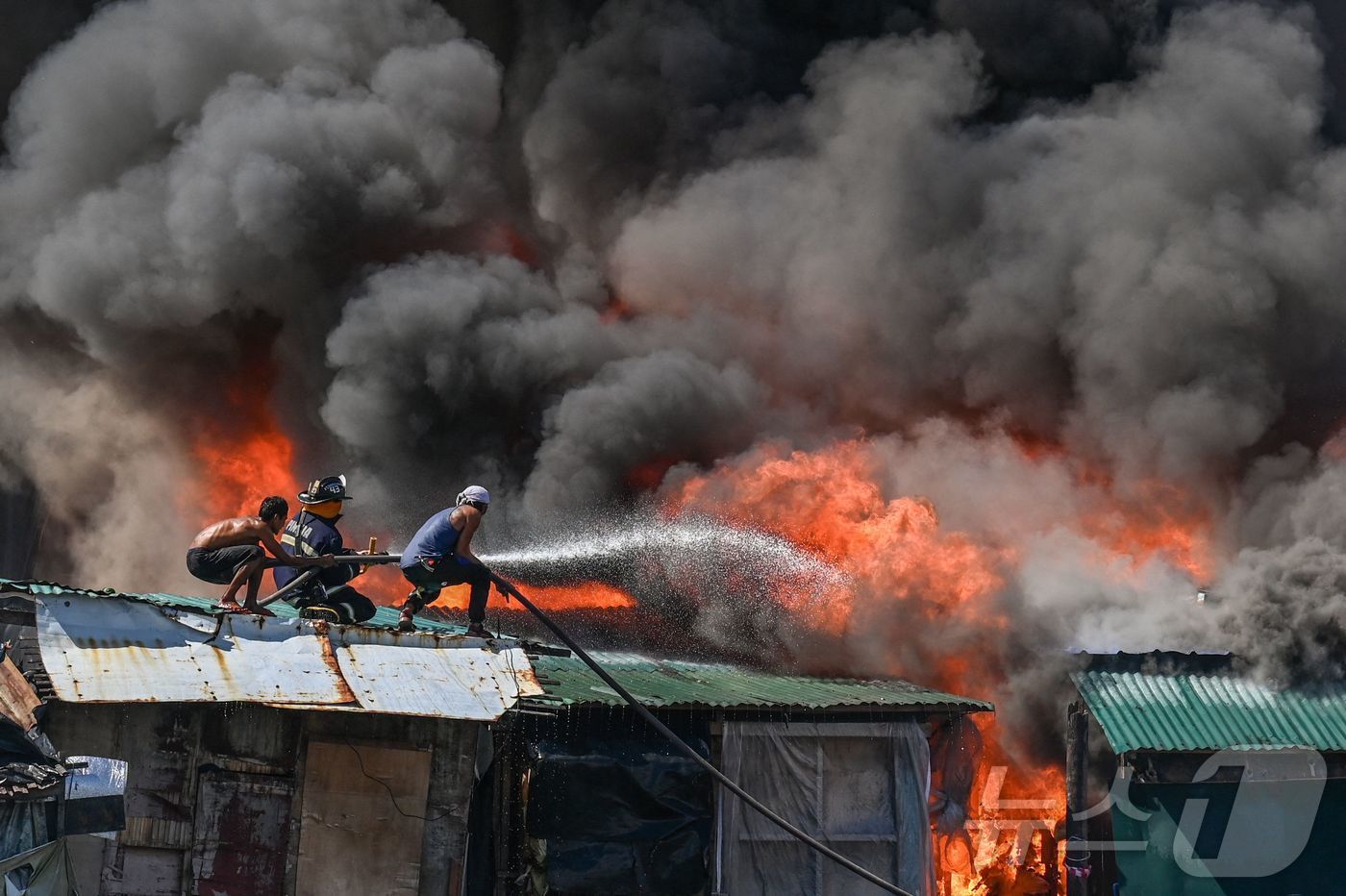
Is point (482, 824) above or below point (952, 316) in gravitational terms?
below

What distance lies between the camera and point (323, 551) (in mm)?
12758

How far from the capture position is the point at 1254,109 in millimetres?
21906

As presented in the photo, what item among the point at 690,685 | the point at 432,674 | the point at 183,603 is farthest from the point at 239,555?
the point at 690,685

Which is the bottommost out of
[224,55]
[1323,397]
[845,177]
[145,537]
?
[145,537]

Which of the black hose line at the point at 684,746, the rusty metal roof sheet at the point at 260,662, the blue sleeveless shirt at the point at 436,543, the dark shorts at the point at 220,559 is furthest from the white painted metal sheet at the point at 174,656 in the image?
the black hose line at the point at 684,746

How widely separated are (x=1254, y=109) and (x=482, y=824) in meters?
17.4

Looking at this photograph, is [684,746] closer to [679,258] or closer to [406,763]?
[406,763]

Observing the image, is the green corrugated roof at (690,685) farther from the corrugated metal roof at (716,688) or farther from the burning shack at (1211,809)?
the burning shack at (1211,809)

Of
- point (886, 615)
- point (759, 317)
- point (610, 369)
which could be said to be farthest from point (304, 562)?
point (759, 317)

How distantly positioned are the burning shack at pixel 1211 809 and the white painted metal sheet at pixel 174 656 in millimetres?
7931

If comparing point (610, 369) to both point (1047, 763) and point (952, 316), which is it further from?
point (1047, 763)

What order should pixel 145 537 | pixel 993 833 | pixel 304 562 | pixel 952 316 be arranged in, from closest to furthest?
pixel 304 562 → pixel 993 833 → pixel 952 316 → pixel 145 537

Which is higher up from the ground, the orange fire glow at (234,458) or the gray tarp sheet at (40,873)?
the orange fire glow at (234,458)

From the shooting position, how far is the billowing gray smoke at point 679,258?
20953mm
